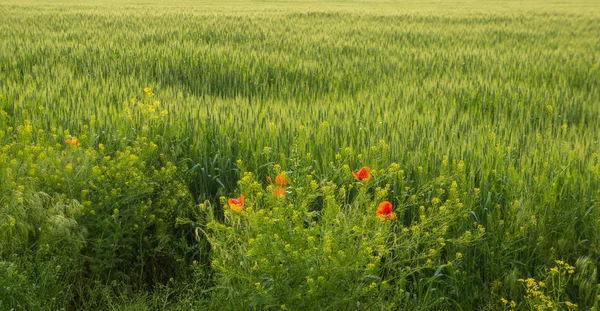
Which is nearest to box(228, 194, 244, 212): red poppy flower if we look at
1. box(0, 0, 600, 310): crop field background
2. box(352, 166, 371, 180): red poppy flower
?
box(0, 0, 600, 310): crop field background

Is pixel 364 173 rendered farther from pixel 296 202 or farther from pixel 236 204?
pixel 236 204

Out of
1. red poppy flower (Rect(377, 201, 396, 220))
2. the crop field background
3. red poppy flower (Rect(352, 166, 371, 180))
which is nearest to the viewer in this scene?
the crop field background

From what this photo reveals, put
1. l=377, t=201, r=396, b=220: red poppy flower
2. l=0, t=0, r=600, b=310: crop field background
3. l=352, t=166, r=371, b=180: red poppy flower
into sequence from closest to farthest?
l=0, t=0, r=600, b=310: crop field background, l=377, t=201, r=396, b=220: red poppy flower, l=352, t=166, r=371, b=180: red poppy flower

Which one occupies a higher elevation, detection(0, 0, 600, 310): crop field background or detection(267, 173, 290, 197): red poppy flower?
detection(267, 173, 290, 197): red poppy flower

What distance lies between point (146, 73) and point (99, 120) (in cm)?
266

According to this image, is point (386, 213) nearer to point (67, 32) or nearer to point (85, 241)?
point (85, 241)

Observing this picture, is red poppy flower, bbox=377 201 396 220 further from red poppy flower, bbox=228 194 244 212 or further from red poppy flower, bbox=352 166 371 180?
red poppy flower, bbox=228 194 244 212

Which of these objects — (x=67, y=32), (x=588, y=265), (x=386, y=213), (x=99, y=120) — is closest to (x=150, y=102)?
(x=99, y=120)

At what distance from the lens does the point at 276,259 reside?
212 centimetres

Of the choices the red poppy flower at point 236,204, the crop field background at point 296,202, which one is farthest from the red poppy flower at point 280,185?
the red poppy flower at point 236,204

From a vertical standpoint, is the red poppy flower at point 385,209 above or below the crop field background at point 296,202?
above

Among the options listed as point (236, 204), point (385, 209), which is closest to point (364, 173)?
point (385, 209)

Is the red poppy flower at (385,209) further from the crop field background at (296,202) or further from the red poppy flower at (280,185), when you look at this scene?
the red poppy flower at (280,185)

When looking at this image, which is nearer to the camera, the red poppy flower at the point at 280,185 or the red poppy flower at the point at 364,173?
the red poppy flower at the point at 280,185
